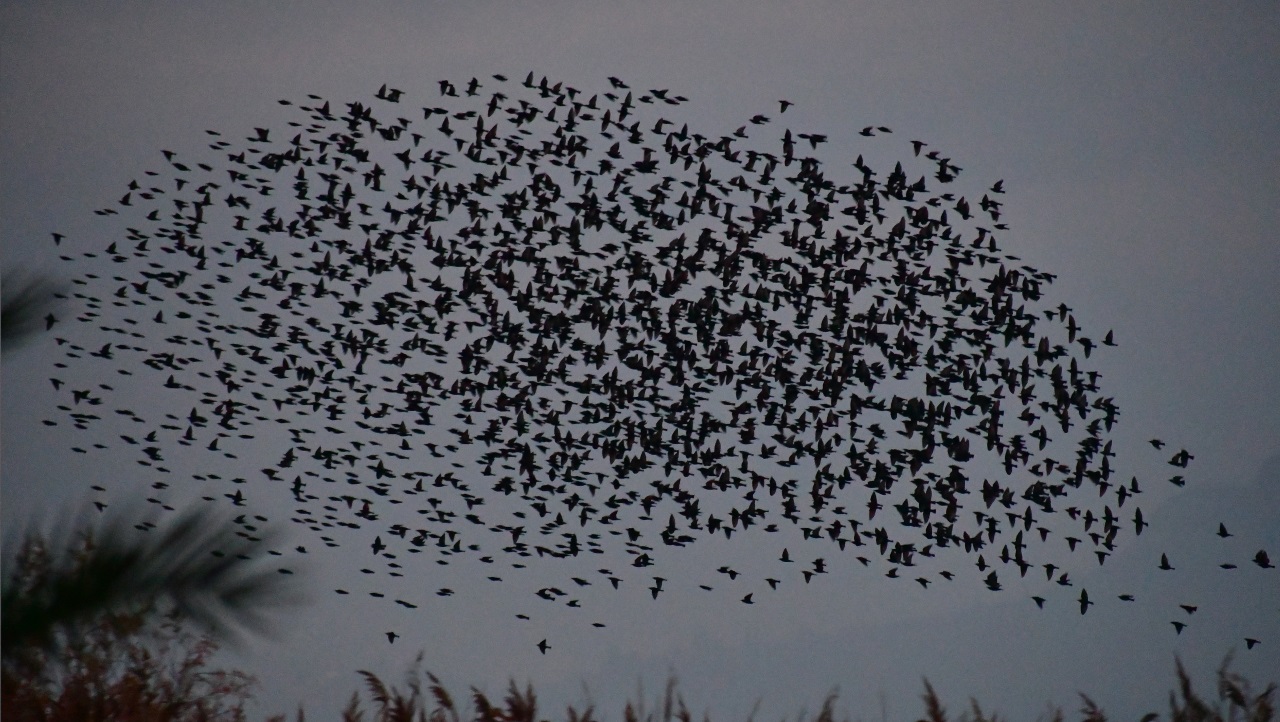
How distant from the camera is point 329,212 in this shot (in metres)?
34.5

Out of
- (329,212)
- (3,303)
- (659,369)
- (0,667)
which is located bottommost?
(0,667)

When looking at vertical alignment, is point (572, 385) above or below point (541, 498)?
above

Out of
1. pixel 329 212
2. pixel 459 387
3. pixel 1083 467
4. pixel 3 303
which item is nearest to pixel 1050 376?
pixel 1083 467

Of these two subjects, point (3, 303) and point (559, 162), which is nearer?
point (3, 303)

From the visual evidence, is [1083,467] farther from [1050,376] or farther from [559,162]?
[559,162]

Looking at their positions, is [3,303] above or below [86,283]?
below

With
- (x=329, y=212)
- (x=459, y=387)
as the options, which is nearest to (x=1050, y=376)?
(x=459, y=387)

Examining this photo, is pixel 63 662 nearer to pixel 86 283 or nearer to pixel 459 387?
pixel 459 387

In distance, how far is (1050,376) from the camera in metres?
32.9

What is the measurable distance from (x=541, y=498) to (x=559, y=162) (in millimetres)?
8994

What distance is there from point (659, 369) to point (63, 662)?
1205 inches

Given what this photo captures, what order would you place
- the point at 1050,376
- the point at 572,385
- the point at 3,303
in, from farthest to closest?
the point at 572,385 → the point at 1050,376 → the point at 3,303

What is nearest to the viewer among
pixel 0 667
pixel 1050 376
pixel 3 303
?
pixel 0 667

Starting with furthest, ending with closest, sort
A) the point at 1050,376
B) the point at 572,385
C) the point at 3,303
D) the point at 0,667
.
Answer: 1. the point at 572,385
2. the point at 1050,376
3. the point at 3,303
4. the point at 0,667
